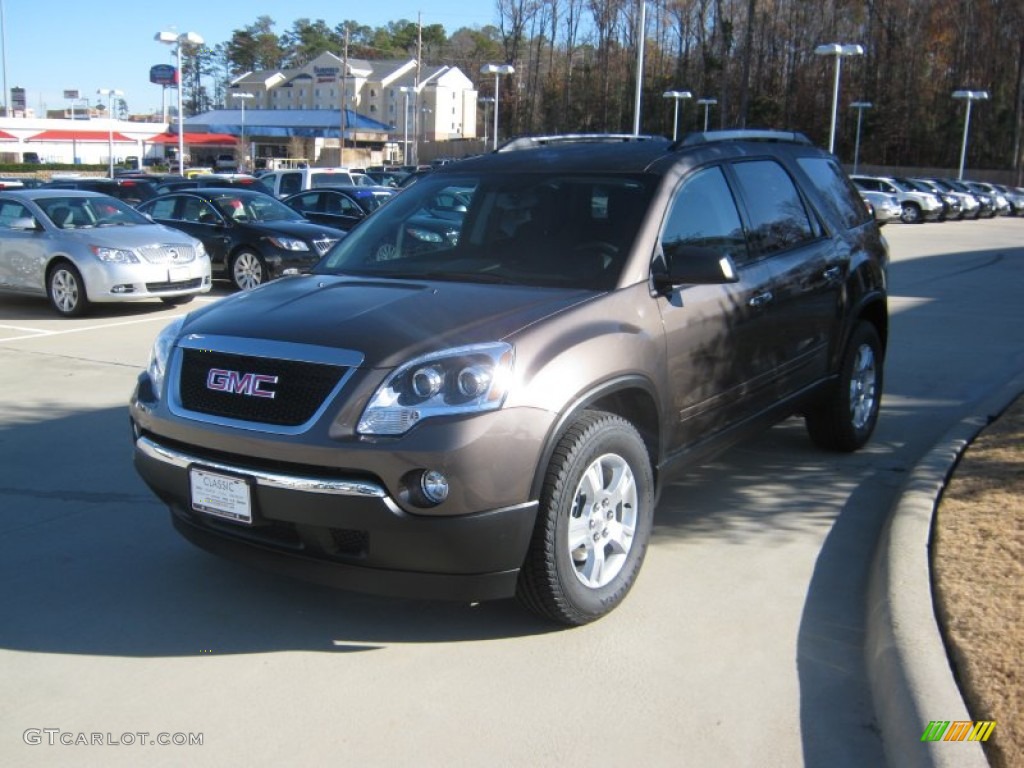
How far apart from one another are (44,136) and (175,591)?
3615 inches

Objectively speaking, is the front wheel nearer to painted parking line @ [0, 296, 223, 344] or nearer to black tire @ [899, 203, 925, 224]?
painted parking line @ [0, 296, 223, 344]

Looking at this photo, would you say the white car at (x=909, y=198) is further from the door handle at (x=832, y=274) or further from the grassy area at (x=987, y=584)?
the grassy area at (x=987, y=584)

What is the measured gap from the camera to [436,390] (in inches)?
143

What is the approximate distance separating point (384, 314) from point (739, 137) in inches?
105

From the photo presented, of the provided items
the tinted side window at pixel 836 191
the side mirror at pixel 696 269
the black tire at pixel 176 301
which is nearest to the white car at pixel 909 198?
the black tire at pixel 176 301

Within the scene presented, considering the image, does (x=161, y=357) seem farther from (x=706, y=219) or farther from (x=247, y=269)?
(x=247, y=269)

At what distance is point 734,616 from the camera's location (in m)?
4.29

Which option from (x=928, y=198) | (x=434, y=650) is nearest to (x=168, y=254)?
A: (x=434, y=650)

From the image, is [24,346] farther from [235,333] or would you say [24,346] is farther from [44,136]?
[44,136]

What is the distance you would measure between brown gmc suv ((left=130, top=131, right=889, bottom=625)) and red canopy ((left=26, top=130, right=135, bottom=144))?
288 ft

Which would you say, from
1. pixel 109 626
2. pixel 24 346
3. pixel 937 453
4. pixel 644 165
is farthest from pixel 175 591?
pixel 24 346

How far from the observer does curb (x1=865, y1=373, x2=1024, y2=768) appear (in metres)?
3.13

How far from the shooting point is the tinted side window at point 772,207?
17.8 feet

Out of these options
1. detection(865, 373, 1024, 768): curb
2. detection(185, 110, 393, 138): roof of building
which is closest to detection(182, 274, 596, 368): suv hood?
detection(865, 373, 1024, 768): curb
